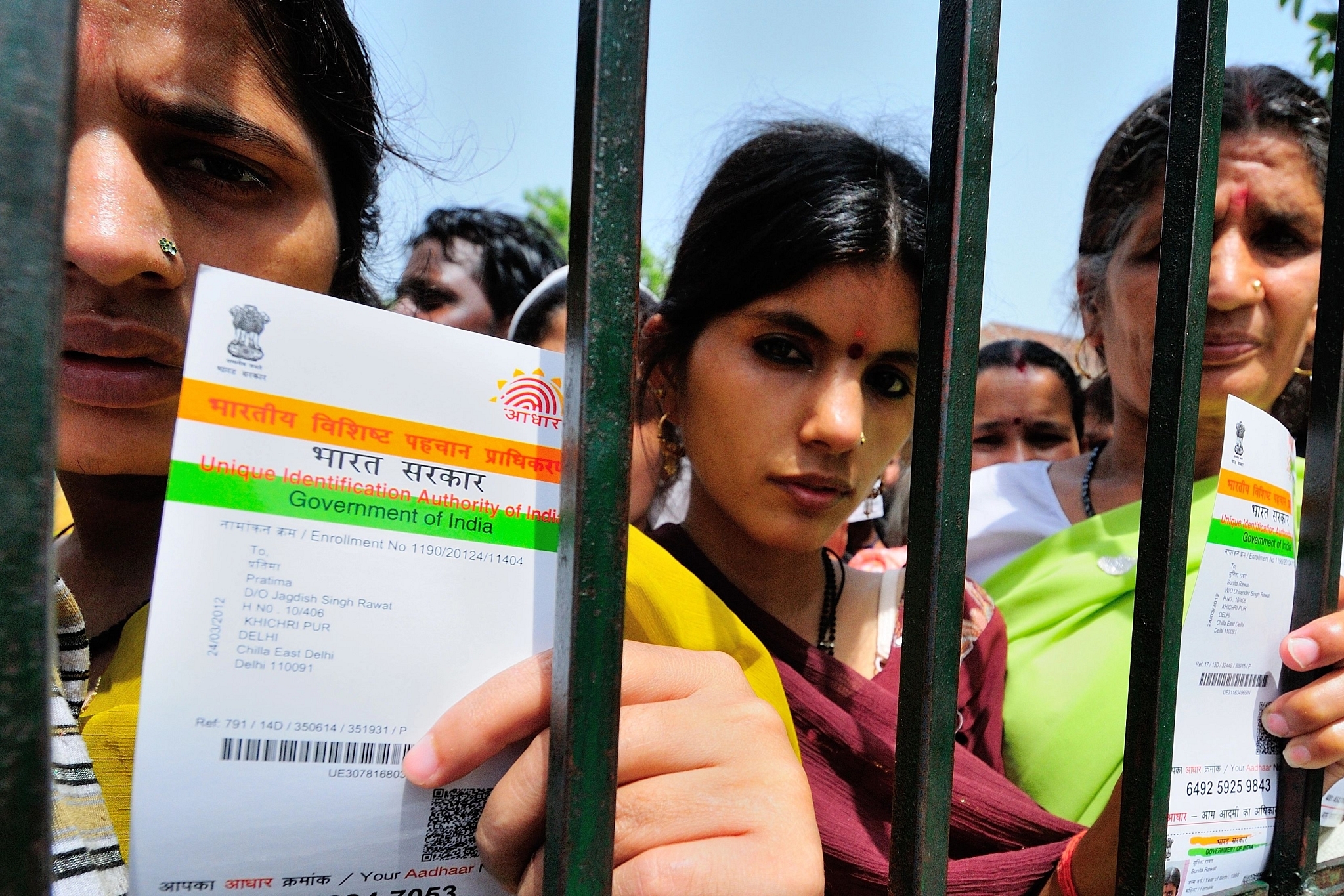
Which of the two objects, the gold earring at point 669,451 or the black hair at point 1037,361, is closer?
the gold earring at point 669,451

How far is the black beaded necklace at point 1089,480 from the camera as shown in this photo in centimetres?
193

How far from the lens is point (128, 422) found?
757 mm

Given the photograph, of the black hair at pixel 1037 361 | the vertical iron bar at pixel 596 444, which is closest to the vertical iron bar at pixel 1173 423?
the vertical iron bar at pixel 596 444

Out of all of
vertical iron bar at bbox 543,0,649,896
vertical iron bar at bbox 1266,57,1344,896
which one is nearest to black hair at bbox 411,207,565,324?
vertical iron bar at bbox 1266,57,1344,896

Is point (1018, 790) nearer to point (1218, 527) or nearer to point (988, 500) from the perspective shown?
point (1218, 527)

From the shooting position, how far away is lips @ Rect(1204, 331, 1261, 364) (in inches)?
61.9

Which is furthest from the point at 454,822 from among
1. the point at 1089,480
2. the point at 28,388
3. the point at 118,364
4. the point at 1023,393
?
the point at 1023,393

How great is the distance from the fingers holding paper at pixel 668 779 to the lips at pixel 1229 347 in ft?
4.46

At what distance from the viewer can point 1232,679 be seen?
0.86 meters

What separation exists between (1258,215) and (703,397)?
41.8 inches

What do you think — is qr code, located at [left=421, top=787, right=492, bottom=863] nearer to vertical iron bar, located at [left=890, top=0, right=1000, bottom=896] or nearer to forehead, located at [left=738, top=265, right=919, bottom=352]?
vertical iron bar, located at [left=890, top=0, right=1000, bottom=896]

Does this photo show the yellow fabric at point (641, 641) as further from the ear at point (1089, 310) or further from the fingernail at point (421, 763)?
the ear at point (1089, 310)

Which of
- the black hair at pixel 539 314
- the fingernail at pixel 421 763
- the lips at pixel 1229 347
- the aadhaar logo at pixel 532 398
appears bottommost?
the fingernail at pixel 421 763

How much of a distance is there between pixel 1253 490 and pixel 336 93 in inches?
41.1
